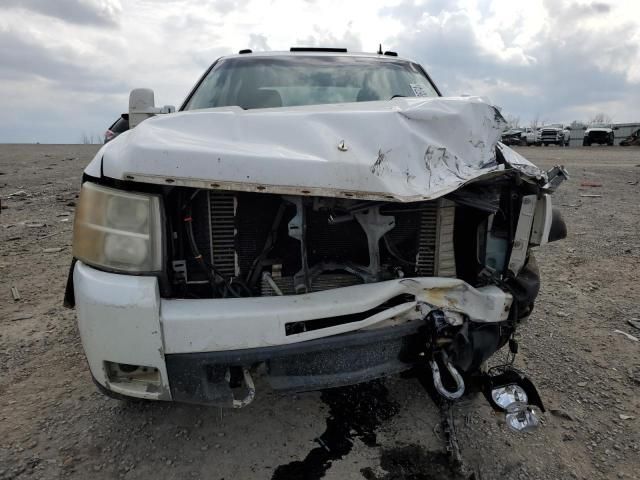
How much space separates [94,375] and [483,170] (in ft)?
5.86

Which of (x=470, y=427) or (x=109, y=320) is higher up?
(x=109, y=320)

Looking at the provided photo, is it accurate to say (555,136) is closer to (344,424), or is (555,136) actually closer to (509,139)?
(509,139)

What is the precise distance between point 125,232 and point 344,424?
1.39m

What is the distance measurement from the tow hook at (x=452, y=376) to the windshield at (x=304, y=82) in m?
1.80

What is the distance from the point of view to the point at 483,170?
2.00m

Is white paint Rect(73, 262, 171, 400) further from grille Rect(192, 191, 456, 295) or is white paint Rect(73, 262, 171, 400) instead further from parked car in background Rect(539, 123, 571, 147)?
parked car in background Rect(539, 123, 571, 147)

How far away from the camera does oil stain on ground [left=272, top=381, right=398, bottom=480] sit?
2051 millimetres

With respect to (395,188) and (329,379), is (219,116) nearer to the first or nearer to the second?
(395,188)

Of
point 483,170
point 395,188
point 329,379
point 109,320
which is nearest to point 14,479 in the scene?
point 109,320

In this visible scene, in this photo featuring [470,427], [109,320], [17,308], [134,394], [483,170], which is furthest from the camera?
[17,308]

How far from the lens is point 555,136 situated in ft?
101

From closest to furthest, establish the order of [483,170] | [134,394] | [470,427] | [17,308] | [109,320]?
1. [109,320]
2. [134,394]
3. [483,170]
4. [470,427]
5. [17,308]

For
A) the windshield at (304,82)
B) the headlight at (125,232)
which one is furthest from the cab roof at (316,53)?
the headlight at (125,232)

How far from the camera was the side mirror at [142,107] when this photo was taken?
3.36 metres
